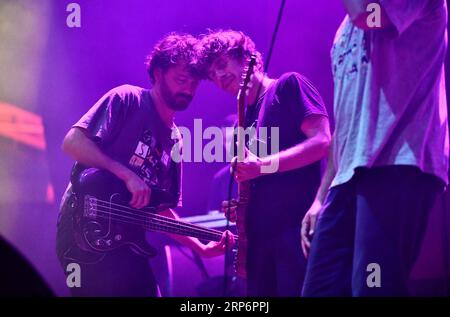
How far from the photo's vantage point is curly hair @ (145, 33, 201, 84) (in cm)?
228

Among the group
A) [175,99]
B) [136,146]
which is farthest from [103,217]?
[175,99]

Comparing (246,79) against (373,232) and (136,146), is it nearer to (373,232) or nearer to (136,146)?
(136,146)

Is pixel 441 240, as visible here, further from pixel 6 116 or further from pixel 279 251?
pixel 6 116

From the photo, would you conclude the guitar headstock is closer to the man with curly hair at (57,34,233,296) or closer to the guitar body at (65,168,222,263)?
the man with curly hair at (57,34,233,296)

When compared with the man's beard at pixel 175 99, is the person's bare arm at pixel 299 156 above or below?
below

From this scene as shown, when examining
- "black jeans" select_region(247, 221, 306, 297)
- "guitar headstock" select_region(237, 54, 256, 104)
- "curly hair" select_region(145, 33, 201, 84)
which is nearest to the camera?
"black jeans" select_region(247, 221, 306, 297)

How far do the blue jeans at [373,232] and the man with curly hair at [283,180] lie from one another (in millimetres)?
317

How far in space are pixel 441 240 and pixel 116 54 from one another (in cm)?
145

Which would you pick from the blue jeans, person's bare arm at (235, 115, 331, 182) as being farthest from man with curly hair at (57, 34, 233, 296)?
the blue jeans

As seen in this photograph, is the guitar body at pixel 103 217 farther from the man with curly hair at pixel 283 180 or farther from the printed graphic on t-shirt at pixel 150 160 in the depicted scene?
the man with curly hair at pixel 283 180

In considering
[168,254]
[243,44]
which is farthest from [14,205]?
[243,44]

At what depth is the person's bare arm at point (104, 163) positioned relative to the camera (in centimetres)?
217

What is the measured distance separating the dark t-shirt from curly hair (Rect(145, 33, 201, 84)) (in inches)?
15.6

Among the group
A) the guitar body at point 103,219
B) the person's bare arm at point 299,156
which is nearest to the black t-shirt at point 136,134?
the guitar body at point 103,219
